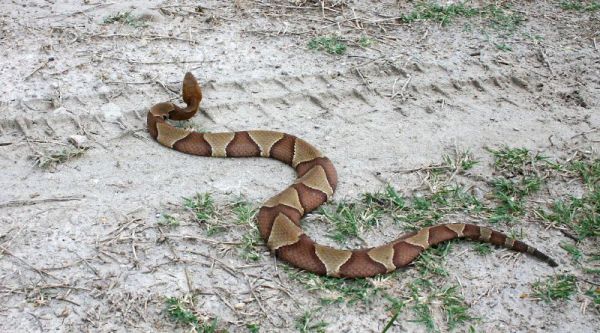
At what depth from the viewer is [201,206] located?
13.4 feet

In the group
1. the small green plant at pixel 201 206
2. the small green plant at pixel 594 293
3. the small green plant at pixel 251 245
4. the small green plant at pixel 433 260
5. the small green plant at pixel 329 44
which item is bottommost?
the small green plant at pixel 594 293

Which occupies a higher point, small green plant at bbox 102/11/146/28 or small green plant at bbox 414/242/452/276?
small green plant at bbox 102/11/146/28

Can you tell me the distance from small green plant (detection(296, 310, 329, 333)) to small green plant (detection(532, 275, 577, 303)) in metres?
1.25

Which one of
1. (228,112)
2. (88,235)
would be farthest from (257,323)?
(228,112)

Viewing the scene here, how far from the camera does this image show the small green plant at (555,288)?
3.59 m

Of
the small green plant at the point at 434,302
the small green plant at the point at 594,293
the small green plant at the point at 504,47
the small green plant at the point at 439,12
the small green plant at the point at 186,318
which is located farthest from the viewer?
the small green plant at the point at 439,12

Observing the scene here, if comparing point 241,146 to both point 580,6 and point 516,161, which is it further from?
point 580,6

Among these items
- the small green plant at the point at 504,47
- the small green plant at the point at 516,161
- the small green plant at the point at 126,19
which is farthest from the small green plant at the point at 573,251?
the small green plant at the point at 126,19

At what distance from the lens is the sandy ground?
3.44m

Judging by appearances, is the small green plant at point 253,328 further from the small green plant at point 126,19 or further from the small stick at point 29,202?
the small green plant at point 126,19

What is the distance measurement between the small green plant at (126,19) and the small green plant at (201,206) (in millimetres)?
2445

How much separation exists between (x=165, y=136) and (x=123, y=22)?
5.73 ft

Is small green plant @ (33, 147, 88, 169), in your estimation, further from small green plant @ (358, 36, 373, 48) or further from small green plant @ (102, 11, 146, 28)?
Result: small green plant @ (358, 36, 373, 48)

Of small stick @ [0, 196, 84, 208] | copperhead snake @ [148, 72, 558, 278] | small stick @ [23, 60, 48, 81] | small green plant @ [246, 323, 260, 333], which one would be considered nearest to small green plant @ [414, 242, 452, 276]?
copperhead snake @ [148, 72, 558, 278]
